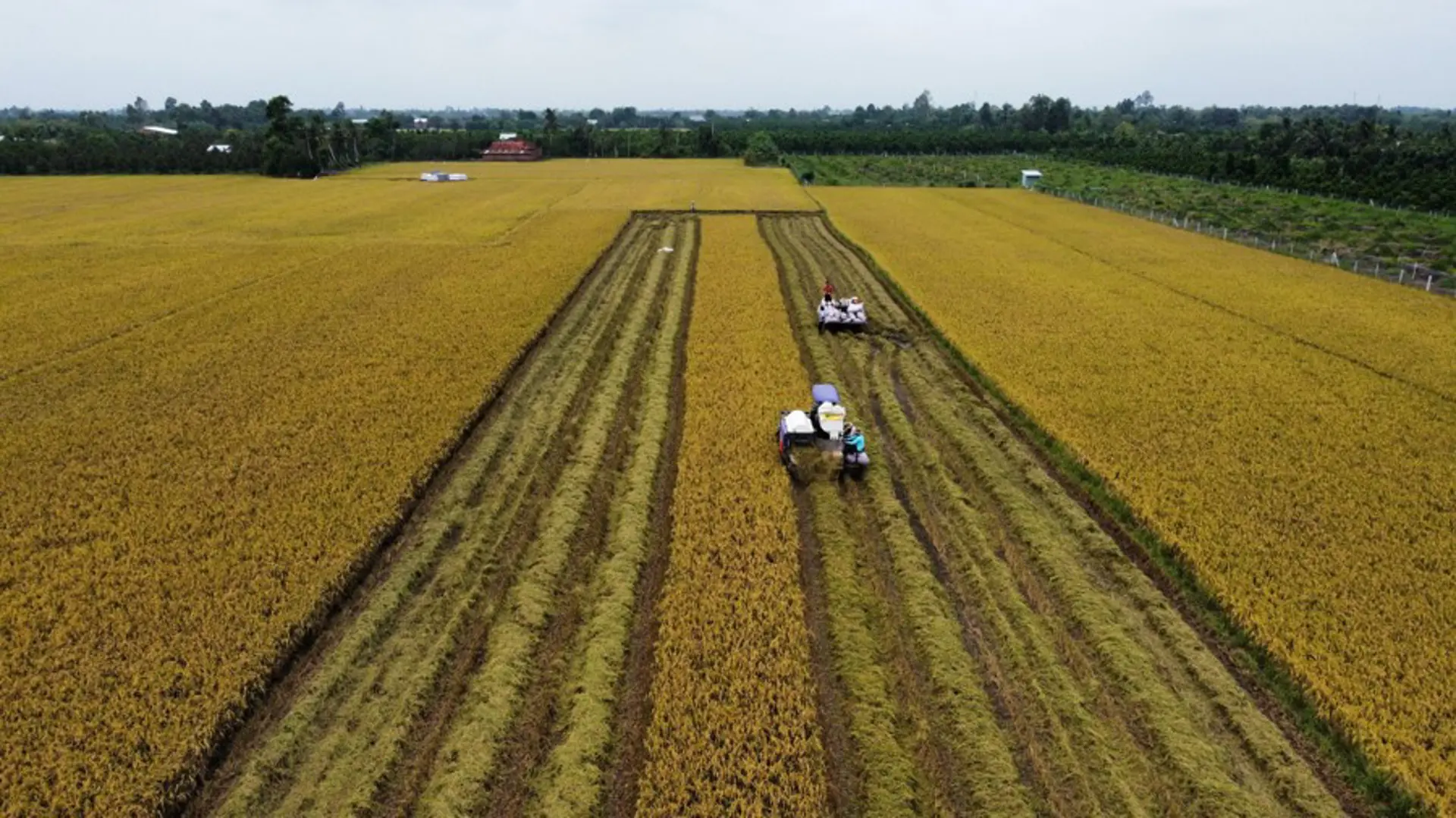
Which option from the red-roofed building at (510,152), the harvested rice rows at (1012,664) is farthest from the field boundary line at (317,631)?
the red-roofed building at (510,152)

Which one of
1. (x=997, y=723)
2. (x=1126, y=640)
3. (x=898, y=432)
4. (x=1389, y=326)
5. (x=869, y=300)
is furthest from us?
(x=869, y=300)

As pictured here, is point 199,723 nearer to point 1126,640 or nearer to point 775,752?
point 775,752

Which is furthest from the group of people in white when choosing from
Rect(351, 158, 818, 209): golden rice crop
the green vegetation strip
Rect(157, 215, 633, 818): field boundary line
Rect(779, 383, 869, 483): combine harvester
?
Rect(351, 158, 818, 209): golden rice crop

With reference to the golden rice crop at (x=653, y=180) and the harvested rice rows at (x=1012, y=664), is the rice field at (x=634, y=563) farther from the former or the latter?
the golden rice crop at (x=653, y=180)

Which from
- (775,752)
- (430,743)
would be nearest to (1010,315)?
(775,752)

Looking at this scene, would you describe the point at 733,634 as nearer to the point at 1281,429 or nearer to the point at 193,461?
the point at 193,461

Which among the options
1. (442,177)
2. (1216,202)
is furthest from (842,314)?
(442,177)
